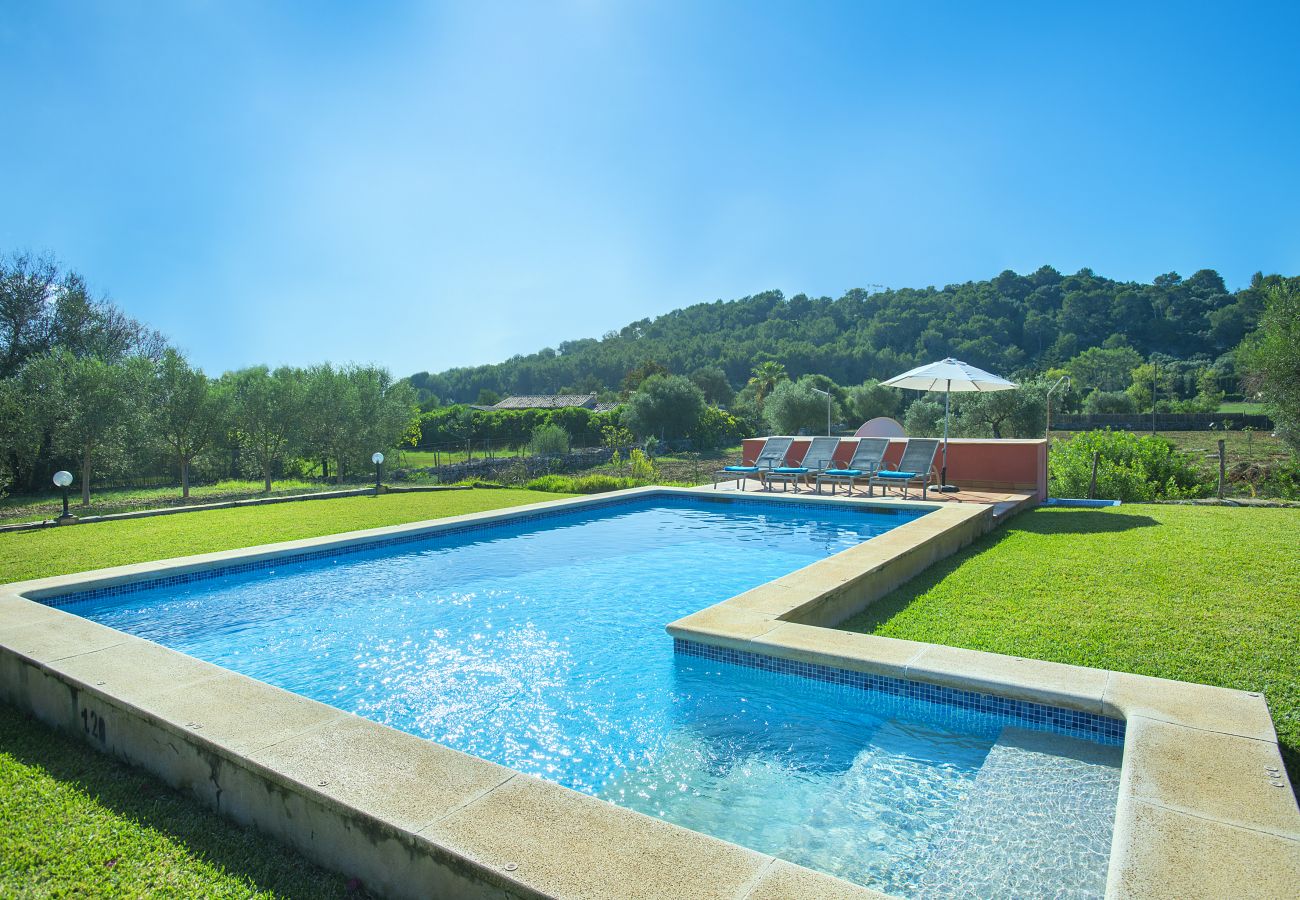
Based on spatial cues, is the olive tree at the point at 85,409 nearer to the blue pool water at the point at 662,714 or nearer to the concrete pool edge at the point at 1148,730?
the blue pool water at the point at 662,714

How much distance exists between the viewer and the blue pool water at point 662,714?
2.76 m

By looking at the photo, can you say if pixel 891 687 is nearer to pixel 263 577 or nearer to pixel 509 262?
pixel 263 577

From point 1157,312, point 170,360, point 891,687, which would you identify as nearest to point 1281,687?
point 891,687

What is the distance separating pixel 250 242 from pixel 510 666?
66.9 feet

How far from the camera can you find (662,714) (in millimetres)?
4070

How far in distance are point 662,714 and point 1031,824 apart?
6.35 feet

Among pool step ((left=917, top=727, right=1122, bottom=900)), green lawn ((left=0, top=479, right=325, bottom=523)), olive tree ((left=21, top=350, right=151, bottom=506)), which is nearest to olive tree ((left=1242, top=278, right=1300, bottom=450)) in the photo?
pool step ((left=917, top=727, right=1122, bottom=900))

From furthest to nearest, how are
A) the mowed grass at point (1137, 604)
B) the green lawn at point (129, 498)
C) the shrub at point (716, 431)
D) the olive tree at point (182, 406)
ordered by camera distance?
the shrub at point (716, 431) < the olive tree at point (182, 406) < the green lawn at point (129, 498) < the mowed grass at point (1137, 604)

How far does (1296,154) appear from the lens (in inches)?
961

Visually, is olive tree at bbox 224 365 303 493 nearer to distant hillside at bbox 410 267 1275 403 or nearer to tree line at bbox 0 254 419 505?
tree line at bbox 0 254 419 505

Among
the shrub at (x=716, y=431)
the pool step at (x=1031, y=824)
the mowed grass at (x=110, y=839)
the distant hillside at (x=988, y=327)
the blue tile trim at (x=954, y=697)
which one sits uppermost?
the distant hillside at (x=988, y=327)

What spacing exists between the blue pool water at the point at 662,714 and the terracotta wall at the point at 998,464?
580cm

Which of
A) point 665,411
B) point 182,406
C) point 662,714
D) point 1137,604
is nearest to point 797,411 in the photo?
point 665,411

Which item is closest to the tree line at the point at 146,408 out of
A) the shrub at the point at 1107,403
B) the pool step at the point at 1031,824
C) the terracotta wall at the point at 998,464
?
the terracotta wall at the point at 998,464
